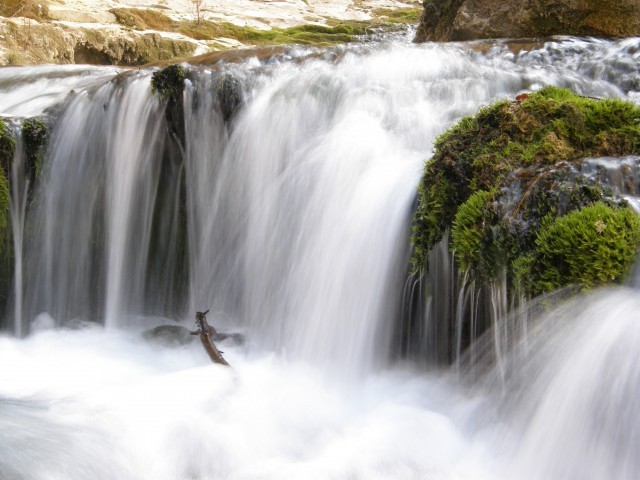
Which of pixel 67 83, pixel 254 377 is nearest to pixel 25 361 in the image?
pixel 254 377

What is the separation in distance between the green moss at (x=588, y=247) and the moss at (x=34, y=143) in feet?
15.6

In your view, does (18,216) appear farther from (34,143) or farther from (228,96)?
(228,96)

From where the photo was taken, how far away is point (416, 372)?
156 inches

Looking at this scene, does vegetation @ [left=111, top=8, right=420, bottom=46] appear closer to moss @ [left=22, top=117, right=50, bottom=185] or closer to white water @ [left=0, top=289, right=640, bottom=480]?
moss @ [left=22, top=117, right=50, bottom=185]

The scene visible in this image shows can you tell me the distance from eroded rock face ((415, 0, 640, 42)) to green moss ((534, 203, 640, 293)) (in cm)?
487

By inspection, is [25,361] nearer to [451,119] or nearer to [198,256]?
[198,256]

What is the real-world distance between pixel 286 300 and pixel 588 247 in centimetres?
238

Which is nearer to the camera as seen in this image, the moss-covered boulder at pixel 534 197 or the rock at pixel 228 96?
the moss-covered boulder at pixel 534 197

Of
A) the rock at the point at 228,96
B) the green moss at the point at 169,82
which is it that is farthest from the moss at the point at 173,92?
the rock at the point at 228,96

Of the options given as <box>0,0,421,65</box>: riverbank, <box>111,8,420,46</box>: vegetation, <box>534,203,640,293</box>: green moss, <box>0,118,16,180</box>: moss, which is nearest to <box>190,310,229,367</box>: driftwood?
<box>534,203,640,293</box>: green moss

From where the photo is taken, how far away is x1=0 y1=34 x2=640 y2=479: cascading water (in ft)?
9.23

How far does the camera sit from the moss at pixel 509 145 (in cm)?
324

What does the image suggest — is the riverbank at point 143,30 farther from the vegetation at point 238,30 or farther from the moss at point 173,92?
the moss at point 173,92

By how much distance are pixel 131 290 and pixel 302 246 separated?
→ 203 cm
